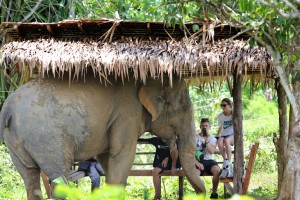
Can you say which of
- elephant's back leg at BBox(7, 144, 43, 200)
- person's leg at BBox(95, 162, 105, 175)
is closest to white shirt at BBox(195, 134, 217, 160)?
person's leg at BBox(95, 162, 105, 175)

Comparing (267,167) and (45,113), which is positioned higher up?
(45,113)

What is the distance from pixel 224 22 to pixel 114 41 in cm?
130

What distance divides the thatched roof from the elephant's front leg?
77 centimetres

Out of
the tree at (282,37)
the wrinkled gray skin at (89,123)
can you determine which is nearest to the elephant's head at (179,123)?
the wrinkled gray skin at (89,123)

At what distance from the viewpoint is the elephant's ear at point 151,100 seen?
26.2ft

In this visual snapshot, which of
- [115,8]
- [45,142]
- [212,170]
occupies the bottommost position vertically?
[212,170]

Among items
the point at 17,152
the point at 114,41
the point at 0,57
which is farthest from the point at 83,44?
the point at 17,152

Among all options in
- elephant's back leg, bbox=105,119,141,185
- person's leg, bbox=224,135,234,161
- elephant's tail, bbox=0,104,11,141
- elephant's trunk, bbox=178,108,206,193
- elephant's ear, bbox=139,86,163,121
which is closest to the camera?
elephant's tail, bbox=0,104,11,141

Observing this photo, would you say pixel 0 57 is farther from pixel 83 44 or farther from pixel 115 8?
pixel 115 8

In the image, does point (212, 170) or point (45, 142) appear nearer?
point (45, 142)

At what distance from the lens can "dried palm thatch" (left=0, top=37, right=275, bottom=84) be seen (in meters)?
7.34

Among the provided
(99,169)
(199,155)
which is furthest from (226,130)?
(99,169)

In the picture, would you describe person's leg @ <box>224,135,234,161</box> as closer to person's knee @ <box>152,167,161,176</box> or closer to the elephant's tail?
person's knee @ <box>152,167,161,176</box>

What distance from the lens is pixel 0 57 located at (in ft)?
24.5
